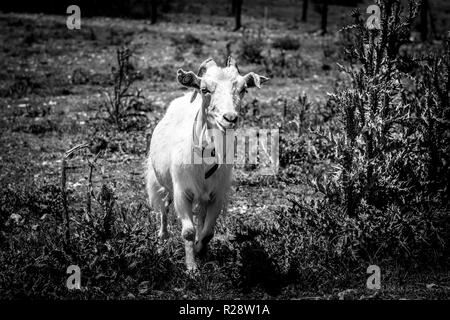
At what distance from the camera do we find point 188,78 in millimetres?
5438

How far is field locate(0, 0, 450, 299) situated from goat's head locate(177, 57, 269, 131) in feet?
4.27

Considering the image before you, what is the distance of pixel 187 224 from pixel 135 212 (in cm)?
168

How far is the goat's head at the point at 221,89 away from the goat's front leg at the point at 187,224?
3.17ft

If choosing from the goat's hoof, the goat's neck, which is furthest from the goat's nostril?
the goat's hoof

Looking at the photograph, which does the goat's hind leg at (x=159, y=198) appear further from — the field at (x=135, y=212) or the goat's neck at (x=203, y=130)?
the goat's neck at (x=203, y=130)

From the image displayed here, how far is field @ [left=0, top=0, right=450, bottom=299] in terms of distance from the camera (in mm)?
5578

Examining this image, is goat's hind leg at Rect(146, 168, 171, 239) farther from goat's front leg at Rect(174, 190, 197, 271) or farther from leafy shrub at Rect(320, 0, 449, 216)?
leafy shrub at Rect(320, 0, 449, 216)

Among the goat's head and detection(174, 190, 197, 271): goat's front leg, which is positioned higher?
the goat's head

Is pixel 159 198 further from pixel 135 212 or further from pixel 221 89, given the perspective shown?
pixel 221 89

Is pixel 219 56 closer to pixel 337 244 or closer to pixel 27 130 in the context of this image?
pixel 27 130

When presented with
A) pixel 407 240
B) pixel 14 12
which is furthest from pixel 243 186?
pixel 14 12

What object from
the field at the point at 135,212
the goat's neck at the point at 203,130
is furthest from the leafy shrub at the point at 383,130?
the goat's neck at the point at 203,130

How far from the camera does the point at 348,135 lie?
6.45 metres

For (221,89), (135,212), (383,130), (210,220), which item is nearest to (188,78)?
(221,89)
